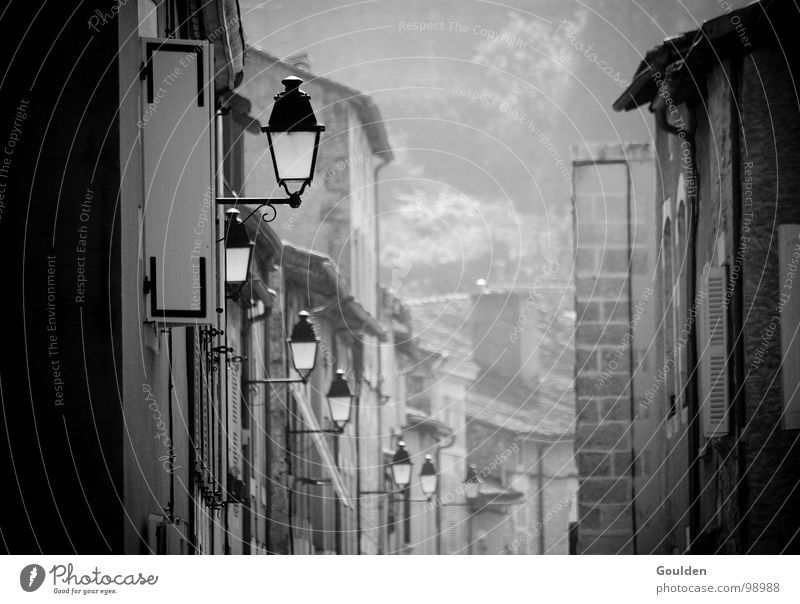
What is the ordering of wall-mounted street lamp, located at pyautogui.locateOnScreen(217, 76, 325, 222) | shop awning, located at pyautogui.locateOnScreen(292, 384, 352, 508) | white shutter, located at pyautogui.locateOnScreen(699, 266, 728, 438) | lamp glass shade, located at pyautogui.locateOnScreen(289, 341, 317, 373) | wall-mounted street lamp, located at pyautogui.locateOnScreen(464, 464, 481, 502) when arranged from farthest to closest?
wall-mounted street lamp, located at pyautogui.locateOnScreen(464, 464, 481, 502)
shop awning, located at pyautogui.locateOnScreen(292, 384, 352, 508)
lamp glass shade, located at pyautogui.locateOnScreen(289, 341, 317, 373)
white shutter, located at pyautogui.locateOnScreen(699, 266, 728, 438)
wall-mounted street lamp, located at pyautogui.locateOnScreen(217, 76, 325, 222)

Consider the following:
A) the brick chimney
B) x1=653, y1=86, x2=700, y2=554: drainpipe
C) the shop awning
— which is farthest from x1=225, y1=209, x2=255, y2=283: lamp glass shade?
the brick chimney

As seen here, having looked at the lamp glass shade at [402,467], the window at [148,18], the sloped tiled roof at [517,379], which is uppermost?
the window at [148,18]

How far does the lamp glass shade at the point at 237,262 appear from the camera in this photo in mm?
9742

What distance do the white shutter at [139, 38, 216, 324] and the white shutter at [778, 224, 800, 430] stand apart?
3764 millimetres

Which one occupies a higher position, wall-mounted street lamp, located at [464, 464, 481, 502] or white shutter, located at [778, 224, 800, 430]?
white shutter, located at [778, 224, 800, 430]

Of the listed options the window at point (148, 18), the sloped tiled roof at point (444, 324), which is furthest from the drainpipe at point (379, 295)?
the window at point (148, 18)

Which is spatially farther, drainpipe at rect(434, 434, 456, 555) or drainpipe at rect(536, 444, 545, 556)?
drainpipe at rect(536, 444, 545, 556)

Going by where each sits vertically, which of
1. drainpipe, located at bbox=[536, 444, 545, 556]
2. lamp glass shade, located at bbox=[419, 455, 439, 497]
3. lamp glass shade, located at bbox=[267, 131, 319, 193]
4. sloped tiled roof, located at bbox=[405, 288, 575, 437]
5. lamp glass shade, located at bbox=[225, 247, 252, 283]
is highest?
lamp glass shade, located at bbox=[267, 131, 319, 193]

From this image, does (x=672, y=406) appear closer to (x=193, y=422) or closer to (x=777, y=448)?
(x=777, y=448)

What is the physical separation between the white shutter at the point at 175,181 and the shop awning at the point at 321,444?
337 inches

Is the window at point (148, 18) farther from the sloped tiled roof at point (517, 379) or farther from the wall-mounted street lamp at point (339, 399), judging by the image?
the sloped tiled roof at point (517, 379)

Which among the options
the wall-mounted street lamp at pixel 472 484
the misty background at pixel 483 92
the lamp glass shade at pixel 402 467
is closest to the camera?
the misty background at pixel 483 92

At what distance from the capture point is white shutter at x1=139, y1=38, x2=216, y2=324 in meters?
7.00

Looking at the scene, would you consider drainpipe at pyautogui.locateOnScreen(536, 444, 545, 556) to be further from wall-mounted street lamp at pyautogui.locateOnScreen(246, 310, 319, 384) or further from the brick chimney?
wall-mounted street lamp at pyautogui.locateOnScreen(246, 310, 319, 384)
